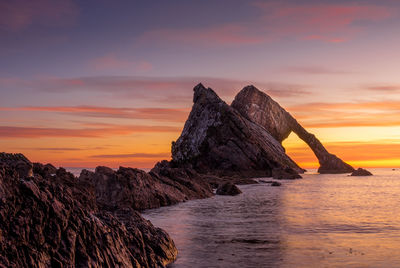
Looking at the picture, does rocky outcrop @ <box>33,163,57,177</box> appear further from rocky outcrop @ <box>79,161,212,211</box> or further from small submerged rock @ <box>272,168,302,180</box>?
small submerged rock @ <box>272,168,302,180</box>

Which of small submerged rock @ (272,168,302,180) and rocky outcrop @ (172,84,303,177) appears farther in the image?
rocky outcrop @ (172,84,303,177)

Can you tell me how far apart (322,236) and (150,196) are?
532 inches

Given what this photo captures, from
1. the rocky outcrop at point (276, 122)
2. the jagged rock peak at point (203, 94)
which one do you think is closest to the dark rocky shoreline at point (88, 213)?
the jagged rock peak at point (203, 94)

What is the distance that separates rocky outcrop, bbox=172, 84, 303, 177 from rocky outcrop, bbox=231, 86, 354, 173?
21.1 meters

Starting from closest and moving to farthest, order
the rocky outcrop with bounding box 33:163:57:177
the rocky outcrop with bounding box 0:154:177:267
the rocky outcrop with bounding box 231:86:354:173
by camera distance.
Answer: the rocky outcrop with bounding box 0:154:177:267 < the rocky outcrop with bounding box 33:163:57:177 < the rocky outcrop with bounding box 231:86:354:173

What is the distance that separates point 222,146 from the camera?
282 ft

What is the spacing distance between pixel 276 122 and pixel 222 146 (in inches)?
1448

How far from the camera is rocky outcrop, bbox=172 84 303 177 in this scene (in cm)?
8475

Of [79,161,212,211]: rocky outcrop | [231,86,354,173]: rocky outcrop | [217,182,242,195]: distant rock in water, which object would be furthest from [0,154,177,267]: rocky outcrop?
[231,86,354,173]: rocky outcrop

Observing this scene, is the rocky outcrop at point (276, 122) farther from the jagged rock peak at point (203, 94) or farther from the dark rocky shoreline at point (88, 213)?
the dark rocky shoreline at point (88, 213)

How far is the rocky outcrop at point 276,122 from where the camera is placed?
114m

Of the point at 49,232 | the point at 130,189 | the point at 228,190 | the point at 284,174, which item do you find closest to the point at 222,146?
the point at 284,174

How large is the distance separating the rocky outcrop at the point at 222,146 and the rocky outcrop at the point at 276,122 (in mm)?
21114

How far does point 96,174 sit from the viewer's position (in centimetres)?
2653
